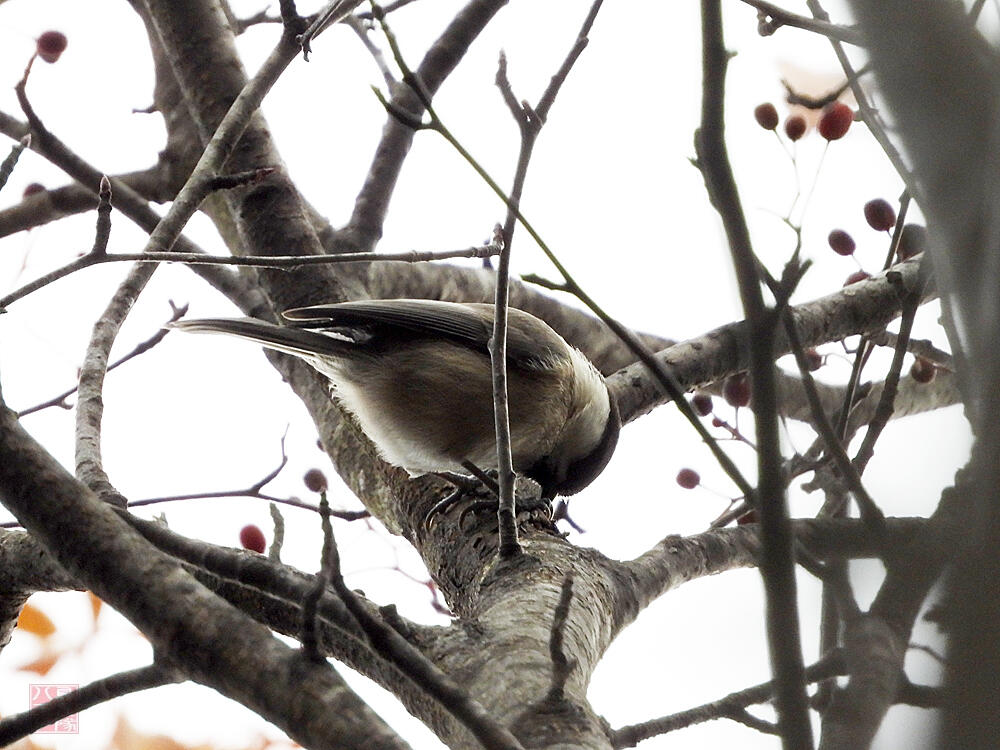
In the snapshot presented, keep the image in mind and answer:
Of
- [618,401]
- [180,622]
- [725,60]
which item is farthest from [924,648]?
[618,401]

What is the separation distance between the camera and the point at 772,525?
750 mm

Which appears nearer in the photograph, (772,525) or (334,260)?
(772,525)

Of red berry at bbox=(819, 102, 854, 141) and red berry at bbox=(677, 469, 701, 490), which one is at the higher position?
red berry at bbox=(819, 102, 854, 141)

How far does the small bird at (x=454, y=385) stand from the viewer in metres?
3.09

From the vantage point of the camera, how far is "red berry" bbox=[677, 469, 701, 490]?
318 centimetres

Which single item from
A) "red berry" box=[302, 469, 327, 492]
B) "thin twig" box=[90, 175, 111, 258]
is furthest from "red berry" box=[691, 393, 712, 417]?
"thin twig" box=[90, 175, 111, 258]

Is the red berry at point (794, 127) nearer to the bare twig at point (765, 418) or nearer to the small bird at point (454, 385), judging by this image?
the small bird at point (454, 385)

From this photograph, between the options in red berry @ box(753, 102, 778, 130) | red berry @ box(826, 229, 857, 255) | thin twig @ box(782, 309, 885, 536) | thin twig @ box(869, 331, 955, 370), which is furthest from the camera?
red berry @ box(826, 229, 857, 255)

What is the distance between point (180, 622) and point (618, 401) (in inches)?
85.1

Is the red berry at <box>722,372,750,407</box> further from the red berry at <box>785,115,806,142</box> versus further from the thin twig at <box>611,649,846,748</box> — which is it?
the thin twig at <box>611,649,846,748</box>

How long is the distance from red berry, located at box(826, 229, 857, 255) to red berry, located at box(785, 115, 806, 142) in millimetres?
347

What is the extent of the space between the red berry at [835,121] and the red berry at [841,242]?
48cm

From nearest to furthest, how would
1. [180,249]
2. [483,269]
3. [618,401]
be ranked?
[180,249] < [618,401] < [483,269]

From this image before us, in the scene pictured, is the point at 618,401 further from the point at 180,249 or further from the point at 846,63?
the point at 846,63
